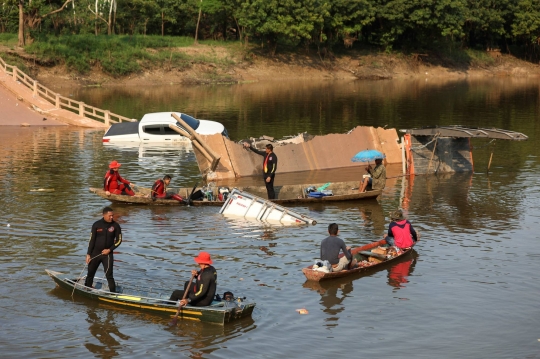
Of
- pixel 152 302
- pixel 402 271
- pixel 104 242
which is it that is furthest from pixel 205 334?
pixel 402 271

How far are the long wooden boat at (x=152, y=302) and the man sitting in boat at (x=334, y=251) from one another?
8.80 feet

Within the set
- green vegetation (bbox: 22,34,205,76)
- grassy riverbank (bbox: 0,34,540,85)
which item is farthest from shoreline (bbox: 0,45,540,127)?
green vegetation (bbox: 22,34,205,76)

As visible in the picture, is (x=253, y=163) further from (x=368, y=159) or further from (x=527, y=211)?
(x=527, y=211)

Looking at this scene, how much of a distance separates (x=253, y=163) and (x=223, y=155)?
1.30 m

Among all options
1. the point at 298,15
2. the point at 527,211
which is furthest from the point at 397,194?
the point at 298,15

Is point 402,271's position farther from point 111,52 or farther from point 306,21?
point 306,21

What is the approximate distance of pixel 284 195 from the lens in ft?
89.4

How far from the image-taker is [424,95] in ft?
227

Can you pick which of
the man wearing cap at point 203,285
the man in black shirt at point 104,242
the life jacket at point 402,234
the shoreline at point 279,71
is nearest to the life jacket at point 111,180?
the man in black shirt at point 104,242

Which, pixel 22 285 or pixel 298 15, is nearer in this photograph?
pixel 22 285

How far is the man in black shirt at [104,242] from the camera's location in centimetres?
1636

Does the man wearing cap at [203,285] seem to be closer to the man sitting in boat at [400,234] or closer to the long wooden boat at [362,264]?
the long wooden boat at [362,264]

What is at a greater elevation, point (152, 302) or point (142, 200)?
point (142, 200)

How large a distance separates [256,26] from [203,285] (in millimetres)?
69316
